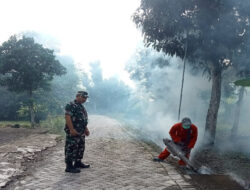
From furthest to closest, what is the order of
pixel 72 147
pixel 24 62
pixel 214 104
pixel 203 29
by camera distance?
pixel 24 62, pixel 214 104, pixel 203 29, pixel 72 147

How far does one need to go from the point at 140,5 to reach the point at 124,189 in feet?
23.2

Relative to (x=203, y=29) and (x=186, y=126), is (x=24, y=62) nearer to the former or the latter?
(x=203, y=29)

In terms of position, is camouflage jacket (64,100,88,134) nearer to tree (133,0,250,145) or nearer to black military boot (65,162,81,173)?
black military boot (65,162,81,173)

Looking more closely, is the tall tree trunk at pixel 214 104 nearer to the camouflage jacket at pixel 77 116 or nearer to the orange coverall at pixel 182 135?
the orange coverall at pixel 182 135

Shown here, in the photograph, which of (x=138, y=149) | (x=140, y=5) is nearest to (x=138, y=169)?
(x=138, y=149)

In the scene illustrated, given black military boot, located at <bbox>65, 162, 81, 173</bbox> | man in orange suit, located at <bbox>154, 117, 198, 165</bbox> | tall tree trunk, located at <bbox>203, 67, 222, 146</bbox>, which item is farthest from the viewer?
tall tree trunk, located at <bbox>203, 67, 222, 146</bbox>

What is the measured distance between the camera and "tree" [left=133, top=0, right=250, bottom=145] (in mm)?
8672

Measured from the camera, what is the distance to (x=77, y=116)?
5.12 m

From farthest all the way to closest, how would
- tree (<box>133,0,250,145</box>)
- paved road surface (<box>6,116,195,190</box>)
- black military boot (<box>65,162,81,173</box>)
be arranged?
tree (<box>133,0,250,145</box>), black military boot (<box>65,162,81,173</box>), paved road surface (<box>6,116,195,190</box>)

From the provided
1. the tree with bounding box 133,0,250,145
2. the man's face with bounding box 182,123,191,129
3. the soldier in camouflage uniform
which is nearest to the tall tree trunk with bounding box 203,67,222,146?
the tree with bounding box 133,0,250,145

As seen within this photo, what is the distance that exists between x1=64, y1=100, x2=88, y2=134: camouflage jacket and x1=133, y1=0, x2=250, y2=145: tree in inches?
208

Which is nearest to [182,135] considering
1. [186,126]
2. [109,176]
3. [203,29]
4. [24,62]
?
[186,126]

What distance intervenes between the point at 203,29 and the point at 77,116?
6213 mm

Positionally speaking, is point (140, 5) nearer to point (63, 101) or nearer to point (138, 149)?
point (138, 149)
